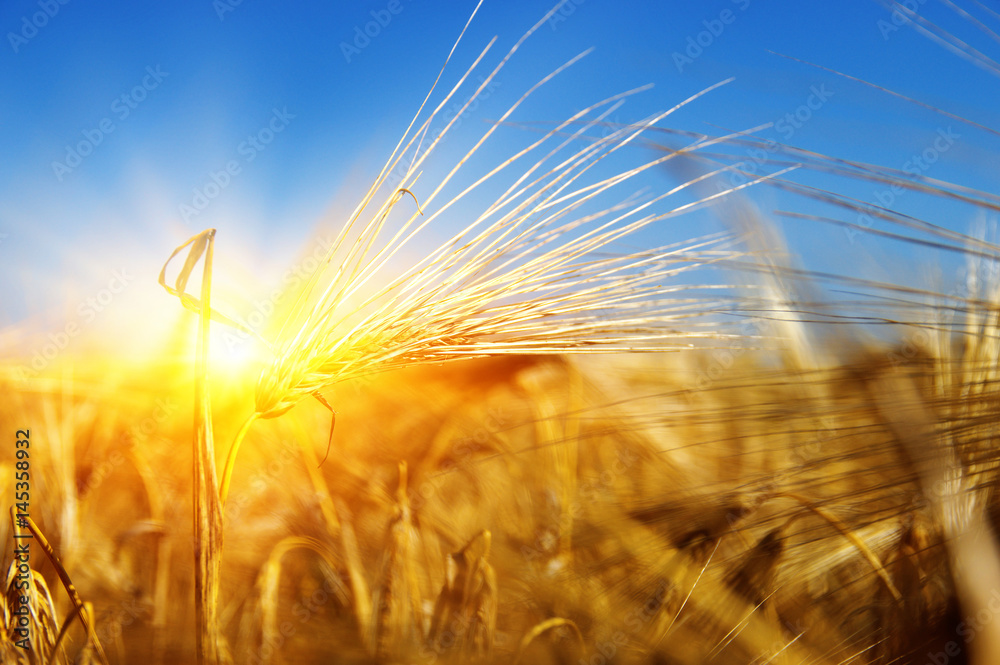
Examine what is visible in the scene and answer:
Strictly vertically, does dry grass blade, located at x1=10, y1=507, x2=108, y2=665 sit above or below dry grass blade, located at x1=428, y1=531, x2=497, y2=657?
above

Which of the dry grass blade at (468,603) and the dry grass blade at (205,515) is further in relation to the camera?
the dry grass blade at (468,603)

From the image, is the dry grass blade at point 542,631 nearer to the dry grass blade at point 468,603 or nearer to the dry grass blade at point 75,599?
the dry grass blade at point 468,603

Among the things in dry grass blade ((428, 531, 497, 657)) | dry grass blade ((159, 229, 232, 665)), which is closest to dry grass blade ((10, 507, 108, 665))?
dry grass blade ((159, 229, 232, 665))

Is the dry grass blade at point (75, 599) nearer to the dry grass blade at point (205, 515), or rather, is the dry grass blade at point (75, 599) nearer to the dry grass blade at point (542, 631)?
the dry grass blade at point (205, 515)

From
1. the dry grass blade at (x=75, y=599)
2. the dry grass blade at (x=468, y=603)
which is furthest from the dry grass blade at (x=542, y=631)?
the dry grass blade at (x=75, y=599)

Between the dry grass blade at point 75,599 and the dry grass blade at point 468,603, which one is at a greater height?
the dry grass blade at point 75,599

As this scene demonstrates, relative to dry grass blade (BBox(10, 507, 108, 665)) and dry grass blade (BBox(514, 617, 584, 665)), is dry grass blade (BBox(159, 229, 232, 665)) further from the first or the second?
dry grass blade (BBox(514, 617, 584, 665))

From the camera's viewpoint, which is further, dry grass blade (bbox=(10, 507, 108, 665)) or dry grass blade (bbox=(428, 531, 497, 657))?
dry grass blade (bbox=(428, 531, 497, 657))

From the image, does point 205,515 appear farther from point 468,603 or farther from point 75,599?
point 468,603

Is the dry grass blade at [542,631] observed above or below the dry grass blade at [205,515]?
below

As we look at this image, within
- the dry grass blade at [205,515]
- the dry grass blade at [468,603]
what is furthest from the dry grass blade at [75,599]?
the dry grass blade at [468,603]

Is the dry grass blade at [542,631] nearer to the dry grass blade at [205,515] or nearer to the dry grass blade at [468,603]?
the dry grass blade at [468,603]

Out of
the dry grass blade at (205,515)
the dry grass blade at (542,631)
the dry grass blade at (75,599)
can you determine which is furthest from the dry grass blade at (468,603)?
the dry grass blade at (75,599)

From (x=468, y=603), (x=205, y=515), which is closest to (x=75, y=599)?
(x=205, y=515)
